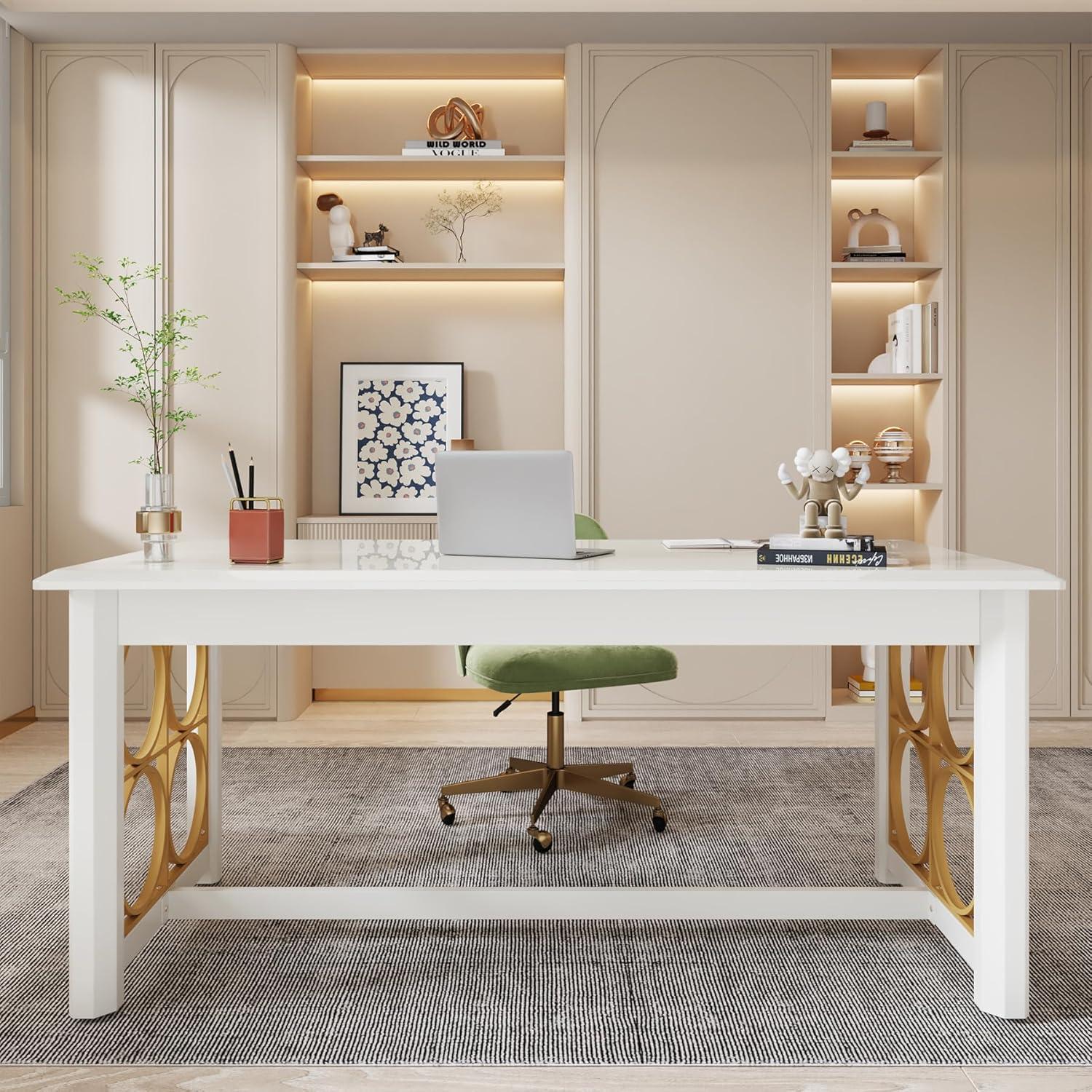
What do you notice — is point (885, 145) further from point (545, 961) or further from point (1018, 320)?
point (545, 961)

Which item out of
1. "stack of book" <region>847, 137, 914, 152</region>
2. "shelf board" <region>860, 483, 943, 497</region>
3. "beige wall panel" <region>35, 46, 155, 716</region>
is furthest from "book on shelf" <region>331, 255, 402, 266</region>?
"shelf board" <region>860, 483, 943, 497</region>

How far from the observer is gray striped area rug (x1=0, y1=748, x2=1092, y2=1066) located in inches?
67.3

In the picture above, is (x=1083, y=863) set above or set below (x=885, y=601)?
below

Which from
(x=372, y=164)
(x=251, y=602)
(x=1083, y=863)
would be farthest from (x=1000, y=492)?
(x=251, y=602)

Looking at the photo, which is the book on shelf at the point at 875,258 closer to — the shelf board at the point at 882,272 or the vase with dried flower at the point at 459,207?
the shelf board at the point at 882,272

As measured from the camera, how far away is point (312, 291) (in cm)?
445

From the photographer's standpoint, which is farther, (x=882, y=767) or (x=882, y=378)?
(x=882, y=378)

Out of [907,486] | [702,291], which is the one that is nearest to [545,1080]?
[907,486]

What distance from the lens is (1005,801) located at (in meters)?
1.76

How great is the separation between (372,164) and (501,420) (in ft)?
3.91

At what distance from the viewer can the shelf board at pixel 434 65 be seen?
411cm

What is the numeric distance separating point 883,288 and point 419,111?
2162mm

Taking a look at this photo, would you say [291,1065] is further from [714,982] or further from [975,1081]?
[975,1081]

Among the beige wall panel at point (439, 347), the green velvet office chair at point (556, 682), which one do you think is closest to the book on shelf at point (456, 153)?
the beige wall panel at point (439, 347)
